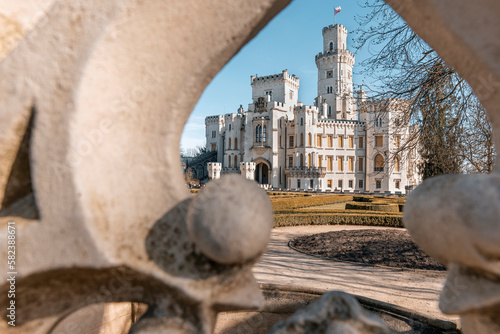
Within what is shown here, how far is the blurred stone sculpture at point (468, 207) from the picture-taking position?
2.90ft

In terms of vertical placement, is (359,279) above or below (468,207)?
below

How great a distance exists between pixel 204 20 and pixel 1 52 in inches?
30.2

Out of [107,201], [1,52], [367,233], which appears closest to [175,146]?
[107,201]

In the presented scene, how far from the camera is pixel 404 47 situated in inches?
228

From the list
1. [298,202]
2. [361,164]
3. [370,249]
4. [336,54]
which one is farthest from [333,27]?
[370,249]

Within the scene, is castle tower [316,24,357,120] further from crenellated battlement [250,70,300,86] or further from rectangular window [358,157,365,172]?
rectangular window [358,157,365,172]

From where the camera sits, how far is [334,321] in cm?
94

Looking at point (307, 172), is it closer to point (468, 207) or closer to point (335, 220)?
point (335, 220)

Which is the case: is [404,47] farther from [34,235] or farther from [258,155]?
[258,155]

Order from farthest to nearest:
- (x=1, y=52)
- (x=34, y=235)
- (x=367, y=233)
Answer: (x=367, y=233) < (x=1, y=52) < (x=34, y=235)

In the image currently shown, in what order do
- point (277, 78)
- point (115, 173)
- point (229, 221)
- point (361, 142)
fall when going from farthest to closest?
1. point (277, 78)
2. point (361, 142)
3. point (115, 173)
4. point (229, 221)

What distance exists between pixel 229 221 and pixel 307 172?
3989 cm

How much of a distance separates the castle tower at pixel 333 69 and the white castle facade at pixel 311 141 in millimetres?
139

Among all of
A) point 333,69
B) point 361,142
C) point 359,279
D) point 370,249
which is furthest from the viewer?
point 333,69
